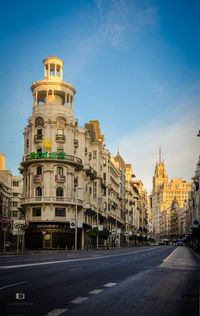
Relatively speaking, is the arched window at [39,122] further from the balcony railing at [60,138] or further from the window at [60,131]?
the balcony railing at [60,138]

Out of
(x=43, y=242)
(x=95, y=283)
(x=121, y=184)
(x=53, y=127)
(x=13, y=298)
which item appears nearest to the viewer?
(x=13, y=298)

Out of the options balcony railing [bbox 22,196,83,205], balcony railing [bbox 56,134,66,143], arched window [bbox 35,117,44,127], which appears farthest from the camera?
arched window [bbox 35,117,44,127]

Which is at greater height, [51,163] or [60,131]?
[60,131]

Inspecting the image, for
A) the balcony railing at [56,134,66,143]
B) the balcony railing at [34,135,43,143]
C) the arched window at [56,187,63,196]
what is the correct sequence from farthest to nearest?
the balcony railing at [34,135,43,143] < the balcony railing at [56,134,66,143] < the arched window at [56,187,63,196]

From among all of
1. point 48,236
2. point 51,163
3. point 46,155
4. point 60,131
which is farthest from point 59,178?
point 48,236

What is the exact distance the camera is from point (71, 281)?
13.9 m

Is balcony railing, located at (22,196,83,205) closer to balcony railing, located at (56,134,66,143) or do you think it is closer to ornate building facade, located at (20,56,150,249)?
ornate building facade, located at (20,56,150,249)

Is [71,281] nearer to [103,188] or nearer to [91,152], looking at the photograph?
[91,152]

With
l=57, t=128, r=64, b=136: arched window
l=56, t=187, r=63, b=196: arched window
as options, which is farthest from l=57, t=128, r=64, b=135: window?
l=56, t=187, r=63, b=196: arched window

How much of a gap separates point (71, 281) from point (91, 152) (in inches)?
2867

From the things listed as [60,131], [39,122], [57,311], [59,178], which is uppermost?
[39,122]

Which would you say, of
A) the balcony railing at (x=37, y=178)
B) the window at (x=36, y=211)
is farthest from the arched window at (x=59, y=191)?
the window at (x=36, y=211)

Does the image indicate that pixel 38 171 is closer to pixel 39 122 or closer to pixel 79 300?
pixel 39 122

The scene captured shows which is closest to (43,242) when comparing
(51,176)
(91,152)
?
(51,176)
